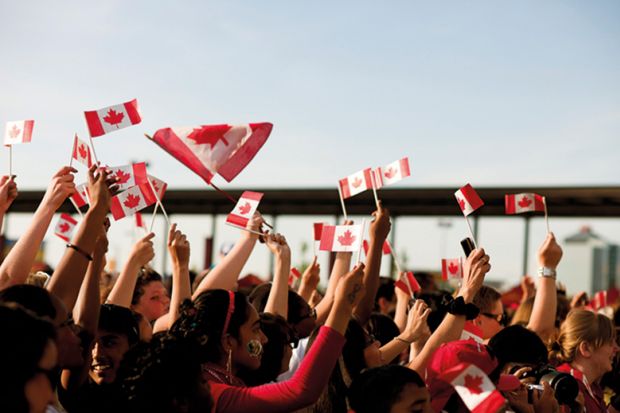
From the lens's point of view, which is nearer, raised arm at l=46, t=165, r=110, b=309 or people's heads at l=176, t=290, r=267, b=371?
raised arm at l=46, t=165, r=110, b=309

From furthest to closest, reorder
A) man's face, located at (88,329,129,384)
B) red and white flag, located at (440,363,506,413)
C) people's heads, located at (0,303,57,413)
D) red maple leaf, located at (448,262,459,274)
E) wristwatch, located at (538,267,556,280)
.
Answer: red maple leaf, located at (448,262,459,274)
wristwatch, located at (538,267,556,280)
man's face, located at (88,329,129,384)
red and white flag, located at (440,363,506,413)
people's heads, located at (0,303,57,413)

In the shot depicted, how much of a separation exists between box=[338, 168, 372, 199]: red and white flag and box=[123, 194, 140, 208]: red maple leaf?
1794 millimetres

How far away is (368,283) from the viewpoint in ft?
17.4

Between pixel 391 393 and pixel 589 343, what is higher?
pixel 391 393

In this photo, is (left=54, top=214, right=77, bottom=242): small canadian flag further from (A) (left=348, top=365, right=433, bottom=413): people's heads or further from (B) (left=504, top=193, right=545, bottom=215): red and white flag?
(A) (left=348, top=365, right=433, bottom=413): people's heads

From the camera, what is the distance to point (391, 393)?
3596 mm

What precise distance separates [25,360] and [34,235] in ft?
5.45

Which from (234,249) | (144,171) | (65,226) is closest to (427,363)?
(234,249)

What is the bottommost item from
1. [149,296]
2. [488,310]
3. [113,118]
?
[488,310]

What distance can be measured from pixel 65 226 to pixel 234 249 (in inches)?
150

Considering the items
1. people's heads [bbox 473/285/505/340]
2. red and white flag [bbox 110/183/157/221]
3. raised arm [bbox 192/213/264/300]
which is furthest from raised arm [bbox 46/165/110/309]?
people's heads [bbox 473/285/505/340]

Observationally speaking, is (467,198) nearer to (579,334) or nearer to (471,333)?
(579,334)

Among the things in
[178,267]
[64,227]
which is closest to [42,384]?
[178,267]

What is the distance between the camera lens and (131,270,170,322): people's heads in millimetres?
5777
